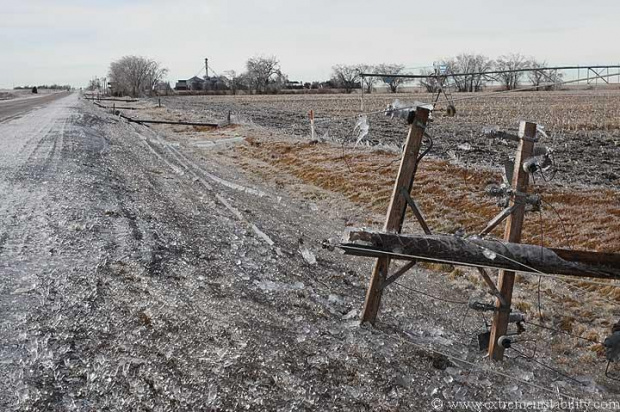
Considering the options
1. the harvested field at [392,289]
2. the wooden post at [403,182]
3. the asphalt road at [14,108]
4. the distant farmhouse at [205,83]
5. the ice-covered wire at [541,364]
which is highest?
the distant farmhouse at [205,83]

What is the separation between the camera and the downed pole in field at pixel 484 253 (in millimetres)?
4594

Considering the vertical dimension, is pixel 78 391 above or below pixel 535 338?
above

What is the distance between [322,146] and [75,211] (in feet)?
34.1

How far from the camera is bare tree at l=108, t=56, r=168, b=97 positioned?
10969 centimetres

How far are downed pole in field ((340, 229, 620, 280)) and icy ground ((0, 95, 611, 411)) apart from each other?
87 cm

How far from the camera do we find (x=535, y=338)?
19.1ft

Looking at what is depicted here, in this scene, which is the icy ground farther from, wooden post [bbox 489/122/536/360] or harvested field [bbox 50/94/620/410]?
wooden post [bbox 489/122/536/360]

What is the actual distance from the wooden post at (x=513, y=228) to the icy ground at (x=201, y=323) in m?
0.27

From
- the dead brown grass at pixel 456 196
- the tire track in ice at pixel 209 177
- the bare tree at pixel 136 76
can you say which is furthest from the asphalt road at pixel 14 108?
the bare tree at pixel 136 76

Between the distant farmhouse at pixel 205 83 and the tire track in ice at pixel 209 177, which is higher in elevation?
the distant farmhouse at pixel 205 83

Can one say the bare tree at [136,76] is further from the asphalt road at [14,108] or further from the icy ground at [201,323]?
the icy ground at [201,323]

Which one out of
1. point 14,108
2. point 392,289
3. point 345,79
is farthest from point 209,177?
point 345,79

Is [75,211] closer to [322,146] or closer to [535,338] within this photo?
[535,338]

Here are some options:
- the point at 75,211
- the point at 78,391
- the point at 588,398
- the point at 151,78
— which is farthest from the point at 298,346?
the point at 151,78
